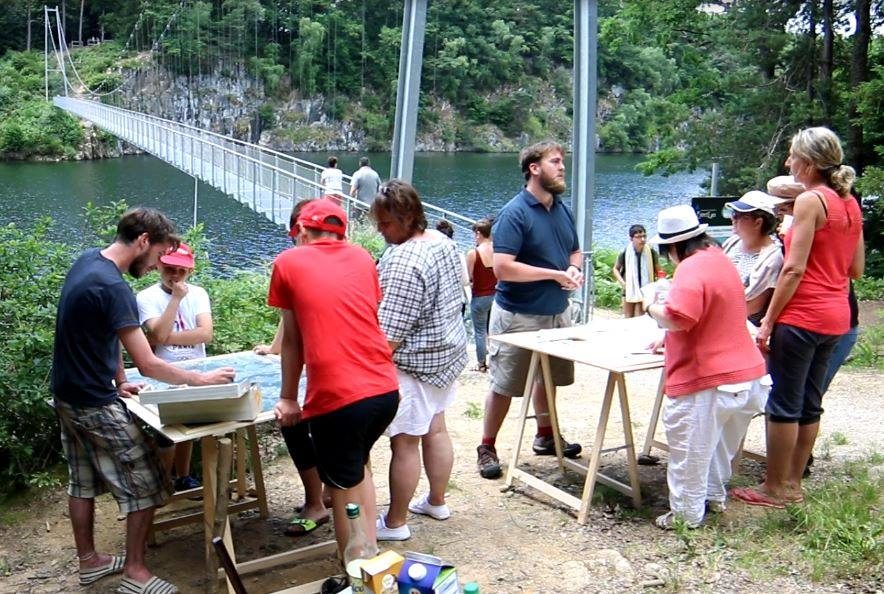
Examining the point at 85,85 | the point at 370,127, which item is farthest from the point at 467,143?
the point at 85,85

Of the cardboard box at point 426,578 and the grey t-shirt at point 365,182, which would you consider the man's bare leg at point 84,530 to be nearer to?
the cardboard box at point 426,578

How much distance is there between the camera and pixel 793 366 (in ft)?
9.64

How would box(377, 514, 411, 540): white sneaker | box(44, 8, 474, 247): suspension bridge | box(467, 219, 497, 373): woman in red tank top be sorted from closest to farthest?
box(377, 514, 411, 540): white sneaker, box(467, 219, 497, 373): woman in red tank top, box(44, 8, 474, 247): suspension bridge

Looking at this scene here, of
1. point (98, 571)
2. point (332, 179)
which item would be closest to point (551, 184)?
point (98, 571)

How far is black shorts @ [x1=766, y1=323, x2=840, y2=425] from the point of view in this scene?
2920 mm

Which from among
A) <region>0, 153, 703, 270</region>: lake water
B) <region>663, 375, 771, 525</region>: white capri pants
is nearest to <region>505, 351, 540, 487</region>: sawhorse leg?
<region>663, 375, 771, 525</region>: white capri pants

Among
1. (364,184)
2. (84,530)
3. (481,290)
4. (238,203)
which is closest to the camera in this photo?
(84,530)

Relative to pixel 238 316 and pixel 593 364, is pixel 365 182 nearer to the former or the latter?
pixel 238 316

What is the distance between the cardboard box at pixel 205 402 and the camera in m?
2.25

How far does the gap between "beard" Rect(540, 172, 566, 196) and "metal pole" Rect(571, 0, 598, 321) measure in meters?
3.97

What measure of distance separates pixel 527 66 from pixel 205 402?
98.2ft

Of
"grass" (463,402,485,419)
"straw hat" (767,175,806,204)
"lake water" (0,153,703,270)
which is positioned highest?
"straw hat" (767,175,806,204)

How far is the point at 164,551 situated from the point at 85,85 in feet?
169

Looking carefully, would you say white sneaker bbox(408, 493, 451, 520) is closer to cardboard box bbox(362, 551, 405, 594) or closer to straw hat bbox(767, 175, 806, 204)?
cardboard box bbox(362, 551, 405, 594)
